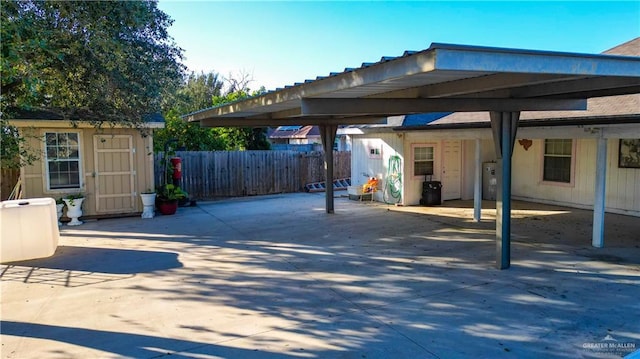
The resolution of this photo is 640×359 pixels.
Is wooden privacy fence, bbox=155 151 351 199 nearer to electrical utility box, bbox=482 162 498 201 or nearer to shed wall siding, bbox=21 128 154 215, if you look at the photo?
shed wall siding, bbox=21 128 154 215

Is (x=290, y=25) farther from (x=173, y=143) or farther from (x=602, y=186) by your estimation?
(x=602, y=186)

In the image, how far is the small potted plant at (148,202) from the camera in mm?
10500

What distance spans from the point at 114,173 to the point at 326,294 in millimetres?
7488

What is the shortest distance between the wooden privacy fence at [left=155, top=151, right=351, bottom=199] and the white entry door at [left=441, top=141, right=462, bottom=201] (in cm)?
537

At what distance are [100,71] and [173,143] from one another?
7723mm

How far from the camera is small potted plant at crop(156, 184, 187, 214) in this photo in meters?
11.0

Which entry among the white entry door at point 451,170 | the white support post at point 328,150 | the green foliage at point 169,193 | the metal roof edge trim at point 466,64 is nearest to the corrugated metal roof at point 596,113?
the white entry door at point 451,170

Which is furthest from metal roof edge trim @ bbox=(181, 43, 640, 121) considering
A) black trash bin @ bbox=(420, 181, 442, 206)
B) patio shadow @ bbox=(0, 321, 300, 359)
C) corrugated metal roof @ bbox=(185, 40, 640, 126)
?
black trash bin @ bbox=(420, 181, 442, 206)

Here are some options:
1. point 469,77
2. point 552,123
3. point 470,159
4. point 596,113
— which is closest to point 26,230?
point 469,77

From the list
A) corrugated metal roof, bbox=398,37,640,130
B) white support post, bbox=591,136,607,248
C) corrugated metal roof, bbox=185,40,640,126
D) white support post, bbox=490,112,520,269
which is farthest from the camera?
white support post, bbox=591,136,607,248

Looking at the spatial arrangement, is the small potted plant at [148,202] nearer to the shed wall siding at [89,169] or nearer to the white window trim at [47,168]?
the shed wall siding at [89,169]

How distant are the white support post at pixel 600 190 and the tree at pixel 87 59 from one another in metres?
7.61

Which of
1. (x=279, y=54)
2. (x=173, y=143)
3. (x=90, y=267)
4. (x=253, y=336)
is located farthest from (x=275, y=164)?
(x=279, y=54)

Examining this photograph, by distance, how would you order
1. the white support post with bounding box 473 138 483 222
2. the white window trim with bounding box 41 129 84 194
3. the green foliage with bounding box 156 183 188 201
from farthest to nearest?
the green foliage with bounding box 156 183 188 201
the white window trim with bounding box 41 129 84 194
the white support post with bounding box 473 138 483 222
